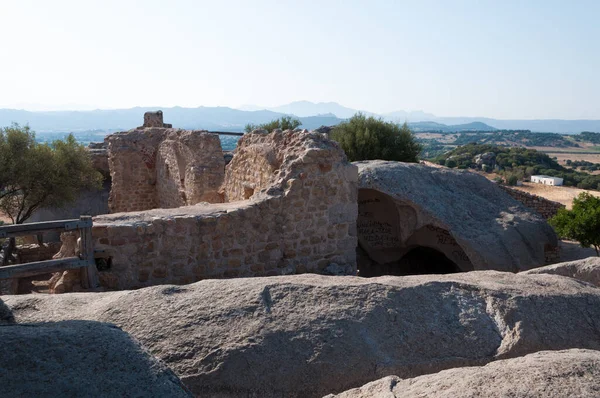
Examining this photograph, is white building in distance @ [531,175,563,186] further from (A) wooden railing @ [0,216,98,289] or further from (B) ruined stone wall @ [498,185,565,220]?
(A) wooden railing @ [0,216,98,289]

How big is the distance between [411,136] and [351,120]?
2673 mm

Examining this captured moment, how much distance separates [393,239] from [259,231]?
5080 millimetres

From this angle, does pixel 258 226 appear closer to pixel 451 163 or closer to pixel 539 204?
pixel 539 204

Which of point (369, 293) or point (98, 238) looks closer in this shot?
point (369, 293)

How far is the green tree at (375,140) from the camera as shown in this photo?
2064 centimetres

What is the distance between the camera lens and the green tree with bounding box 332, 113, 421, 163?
67.7 ft

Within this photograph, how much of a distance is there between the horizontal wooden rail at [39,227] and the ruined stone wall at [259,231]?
20 centimetres

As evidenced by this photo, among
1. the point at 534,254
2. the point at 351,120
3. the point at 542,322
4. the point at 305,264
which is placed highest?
the point at 351,120

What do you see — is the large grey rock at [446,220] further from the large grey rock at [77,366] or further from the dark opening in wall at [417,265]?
the large grey rock at [77,366]

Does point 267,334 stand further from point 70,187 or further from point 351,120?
point 351,120

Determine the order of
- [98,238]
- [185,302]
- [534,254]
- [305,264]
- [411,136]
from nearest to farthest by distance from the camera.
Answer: [185,302], [98,238], [305,264], [534,254], [411,136]

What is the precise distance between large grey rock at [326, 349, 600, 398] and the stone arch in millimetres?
7623

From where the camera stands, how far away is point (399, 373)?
341 cm

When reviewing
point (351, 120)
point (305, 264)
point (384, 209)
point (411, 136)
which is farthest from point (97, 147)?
point (305, 264)
